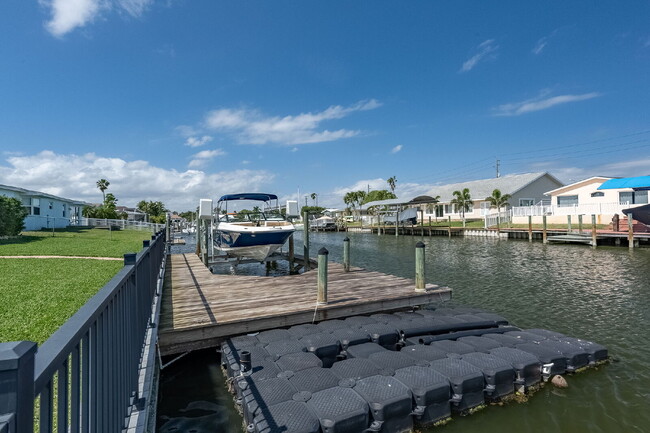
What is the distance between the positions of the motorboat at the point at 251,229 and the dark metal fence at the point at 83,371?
870 cm

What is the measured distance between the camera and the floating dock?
391cm

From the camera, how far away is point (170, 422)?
15.3ft

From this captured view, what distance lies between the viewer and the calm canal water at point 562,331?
15.3ft

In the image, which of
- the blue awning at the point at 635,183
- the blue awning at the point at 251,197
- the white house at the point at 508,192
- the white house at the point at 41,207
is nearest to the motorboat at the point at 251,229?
the blue awning at the point at 251,197

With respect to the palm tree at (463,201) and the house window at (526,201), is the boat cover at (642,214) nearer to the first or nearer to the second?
the house window at (526,201)

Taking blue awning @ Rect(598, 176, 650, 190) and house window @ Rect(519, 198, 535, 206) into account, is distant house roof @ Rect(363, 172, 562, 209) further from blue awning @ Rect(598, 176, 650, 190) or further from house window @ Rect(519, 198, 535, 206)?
blue awning @ Rect(598, 176, 650, 190)

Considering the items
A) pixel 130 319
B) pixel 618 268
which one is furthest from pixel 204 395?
pixel 618 268

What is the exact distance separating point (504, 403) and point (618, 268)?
16154mm

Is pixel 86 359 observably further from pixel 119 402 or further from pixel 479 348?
pixel 479 348

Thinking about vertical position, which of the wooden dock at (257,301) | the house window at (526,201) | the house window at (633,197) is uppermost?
the house window at (526,201)

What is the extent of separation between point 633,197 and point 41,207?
52510 millimetres

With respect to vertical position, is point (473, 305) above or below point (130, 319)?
below

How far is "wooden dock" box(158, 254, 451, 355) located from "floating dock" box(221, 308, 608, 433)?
29cm

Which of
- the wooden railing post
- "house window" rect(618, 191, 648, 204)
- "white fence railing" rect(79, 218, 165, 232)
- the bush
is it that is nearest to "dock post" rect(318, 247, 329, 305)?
the wooden railing post
